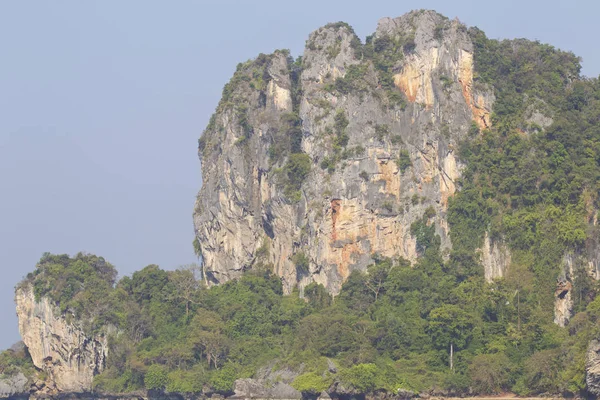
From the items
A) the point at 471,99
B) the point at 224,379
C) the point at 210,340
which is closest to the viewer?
the point at 224,379

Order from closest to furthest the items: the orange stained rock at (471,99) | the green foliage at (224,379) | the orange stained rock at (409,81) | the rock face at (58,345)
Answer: the green foliage at (224,379) → the rock face at (58,345) → the orange stained rock at (471,99) → the orange stained rock at (409,81)

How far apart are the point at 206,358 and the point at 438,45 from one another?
64.8 feet

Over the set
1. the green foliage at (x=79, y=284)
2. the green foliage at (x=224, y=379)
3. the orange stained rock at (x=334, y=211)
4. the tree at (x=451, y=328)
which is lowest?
the green foliage at (x=224, y=379)

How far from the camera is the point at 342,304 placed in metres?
66.6

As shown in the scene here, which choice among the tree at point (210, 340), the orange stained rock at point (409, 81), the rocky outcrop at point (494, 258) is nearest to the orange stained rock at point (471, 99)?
the orange stained rock at point (409, 81)

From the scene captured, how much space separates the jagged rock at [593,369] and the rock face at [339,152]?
1495cm

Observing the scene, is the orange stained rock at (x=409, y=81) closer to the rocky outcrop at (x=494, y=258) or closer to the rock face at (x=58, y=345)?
the rocky outcrop at (x=494, y=258)

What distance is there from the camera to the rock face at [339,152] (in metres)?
69.0

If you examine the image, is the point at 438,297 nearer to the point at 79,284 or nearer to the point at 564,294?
the point at 564,294

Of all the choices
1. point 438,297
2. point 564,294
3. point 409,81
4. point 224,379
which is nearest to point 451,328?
point 438,297

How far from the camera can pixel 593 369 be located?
176ft

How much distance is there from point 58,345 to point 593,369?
28092mm

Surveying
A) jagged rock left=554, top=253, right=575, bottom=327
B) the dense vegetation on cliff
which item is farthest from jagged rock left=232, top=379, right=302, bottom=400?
jagged rock left=554, top=253, right=575, bottom=327

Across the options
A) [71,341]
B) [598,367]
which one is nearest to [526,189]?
[598,367]
